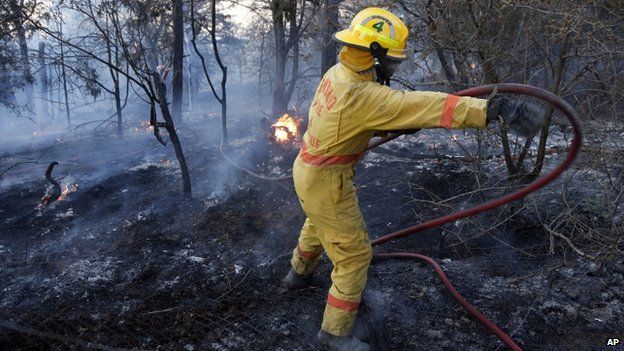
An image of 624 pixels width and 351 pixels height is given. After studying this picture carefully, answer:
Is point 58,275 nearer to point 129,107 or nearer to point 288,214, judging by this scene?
point 288,214

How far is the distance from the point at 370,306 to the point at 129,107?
20408 millimetres

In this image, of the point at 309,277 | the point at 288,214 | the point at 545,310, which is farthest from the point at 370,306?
the point at 288,214

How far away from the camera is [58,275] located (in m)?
4.45

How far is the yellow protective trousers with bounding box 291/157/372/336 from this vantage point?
3.07 metres

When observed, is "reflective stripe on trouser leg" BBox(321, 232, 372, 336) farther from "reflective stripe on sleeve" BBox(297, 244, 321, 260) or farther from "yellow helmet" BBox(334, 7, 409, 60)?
"yellow helmet" BBox(334, 7, 409, 60)

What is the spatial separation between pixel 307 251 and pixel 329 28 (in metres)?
5.90

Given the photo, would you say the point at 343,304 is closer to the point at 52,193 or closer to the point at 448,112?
the point at 448,112

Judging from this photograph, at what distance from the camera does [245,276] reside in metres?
4.38

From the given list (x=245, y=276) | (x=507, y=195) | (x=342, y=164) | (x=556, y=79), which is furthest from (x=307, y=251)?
(x=556, y=79)

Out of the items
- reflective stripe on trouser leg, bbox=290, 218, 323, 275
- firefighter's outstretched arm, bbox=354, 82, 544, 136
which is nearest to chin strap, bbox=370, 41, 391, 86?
firefighter's outstretched arm, bbox=354, 82, 544, 136

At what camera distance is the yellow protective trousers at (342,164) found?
268cm

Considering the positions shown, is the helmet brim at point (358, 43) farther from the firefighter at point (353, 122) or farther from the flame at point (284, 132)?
the flame at point (284, 132)

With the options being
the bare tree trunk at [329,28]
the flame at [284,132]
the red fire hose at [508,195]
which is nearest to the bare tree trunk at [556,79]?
the red fire hose at [508,195]

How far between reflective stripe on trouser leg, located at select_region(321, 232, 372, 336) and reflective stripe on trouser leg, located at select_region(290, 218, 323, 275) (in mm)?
543
